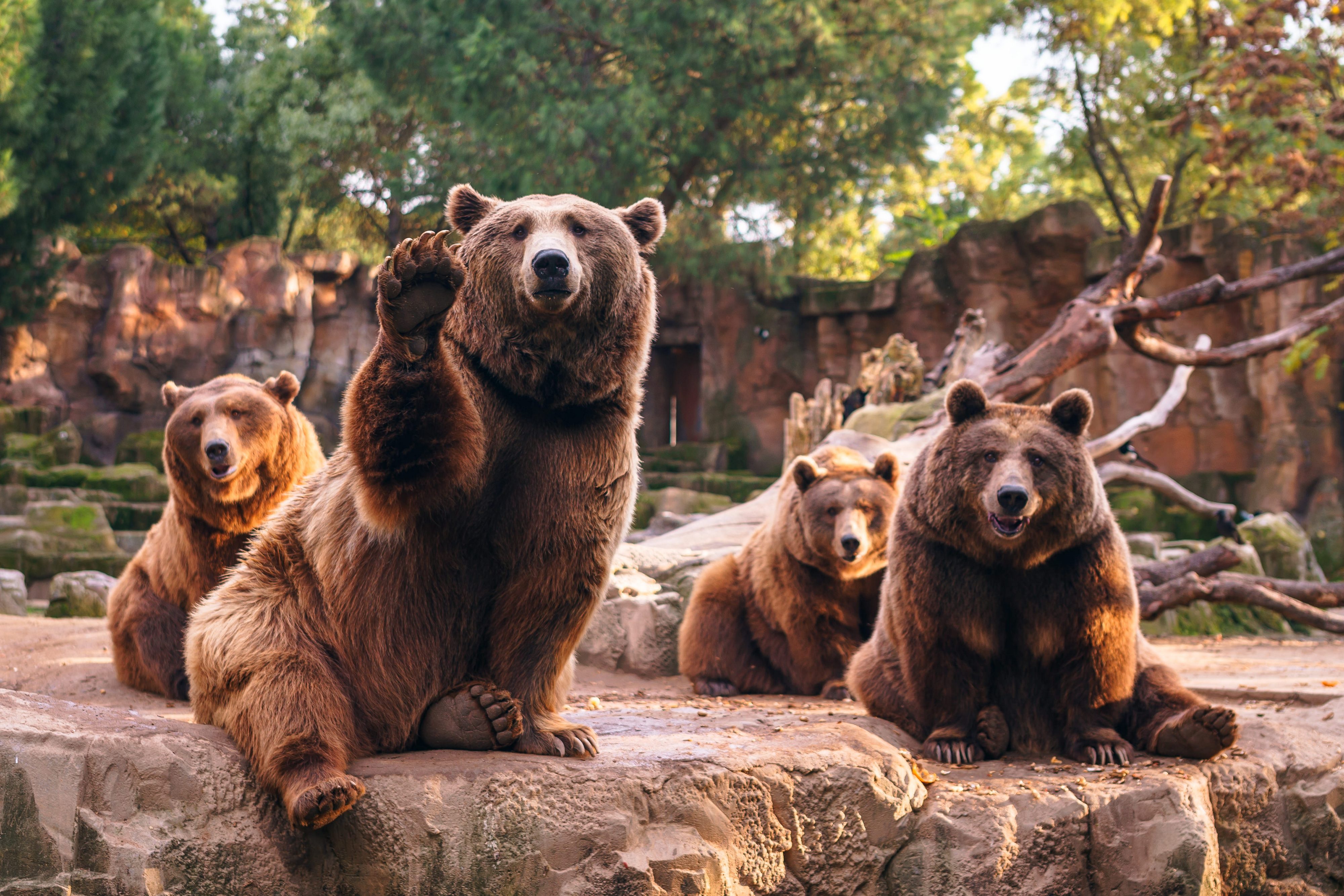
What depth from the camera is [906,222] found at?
2534cm

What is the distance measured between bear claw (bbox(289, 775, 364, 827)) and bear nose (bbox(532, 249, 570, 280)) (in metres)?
1.35

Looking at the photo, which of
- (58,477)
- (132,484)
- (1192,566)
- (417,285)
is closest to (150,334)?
(58,477)

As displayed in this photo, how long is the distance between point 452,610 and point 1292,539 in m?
11.3

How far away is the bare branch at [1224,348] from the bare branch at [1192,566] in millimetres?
1984

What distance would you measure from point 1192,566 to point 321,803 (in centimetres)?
741

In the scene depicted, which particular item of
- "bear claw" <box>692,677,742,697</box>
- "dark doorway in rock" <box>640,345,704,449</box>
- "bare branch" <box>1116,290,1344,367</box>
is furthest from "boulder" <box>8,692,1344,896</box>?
"dark doorway in rock" <box>640,345,704,449</box>

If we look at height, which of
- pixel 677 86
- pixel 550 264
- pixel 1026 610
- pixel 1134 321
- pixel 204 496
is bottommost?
pixel 1026 610

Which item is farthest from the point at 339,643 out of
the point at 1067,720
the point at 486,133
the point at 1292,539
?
the point at 486,133

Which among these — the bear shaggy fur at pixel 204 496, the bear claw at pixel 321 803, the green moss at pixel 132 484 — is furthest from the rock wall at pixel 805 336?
the bear claw at pixel 321 803

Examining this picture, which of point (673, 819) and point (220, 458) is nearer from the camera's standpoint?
point (673, 819)

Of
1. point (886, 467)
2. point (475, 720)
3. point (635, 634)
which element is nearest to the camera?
point (475, 720)

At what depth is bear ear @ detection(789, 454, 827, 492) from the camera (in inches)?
232

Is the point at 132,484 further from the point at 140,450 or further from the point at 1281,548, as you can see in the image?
the point at 1281,548

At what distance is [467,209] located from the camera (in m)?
3.39
